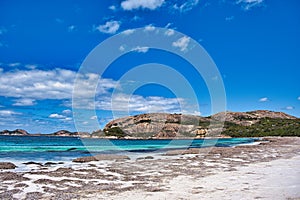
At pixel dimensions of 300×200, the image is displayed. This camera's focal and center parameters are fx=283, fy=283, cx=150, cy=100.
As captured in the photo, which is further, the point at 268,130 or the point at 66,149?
the point at 268,130

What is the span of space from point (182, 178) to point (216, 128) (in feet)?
614

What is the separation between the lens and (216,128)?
199 metres

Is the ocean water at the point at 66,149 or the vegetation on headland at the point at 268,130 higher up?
the vegetation on headland at the point at 268,130

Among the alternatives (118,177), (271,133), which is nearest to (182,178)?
(118,177)

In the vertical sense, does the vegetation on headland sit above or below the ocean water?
above

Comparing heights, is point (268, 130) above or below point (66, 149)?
above

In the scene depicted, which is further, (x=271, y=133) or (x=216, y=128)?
(x=216, y=128)

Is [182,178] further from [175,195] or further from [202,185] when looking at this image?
[175,195]

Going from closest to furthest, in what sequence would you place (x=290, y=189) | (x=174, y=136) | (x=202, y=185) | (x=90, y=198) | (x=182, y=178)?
(x=90, y=198)
(x=290, y=189)
(x=202, y=185)
(x=182, y=178)
(x=174, y=136)

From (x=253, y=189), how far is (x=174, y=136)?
17658 cm

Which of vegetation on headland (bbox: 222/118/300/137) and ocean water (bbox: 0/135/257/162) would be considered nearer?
ocean water (bbox: 0/135/257/162)

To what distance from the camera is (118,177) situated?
19.0 meters

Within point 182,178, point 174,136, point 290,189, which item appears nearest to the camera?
point 290,189

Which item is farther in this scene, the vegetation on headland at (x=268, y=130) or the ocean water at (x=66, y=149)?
the vegetation on headland at (x=268, y=130)
